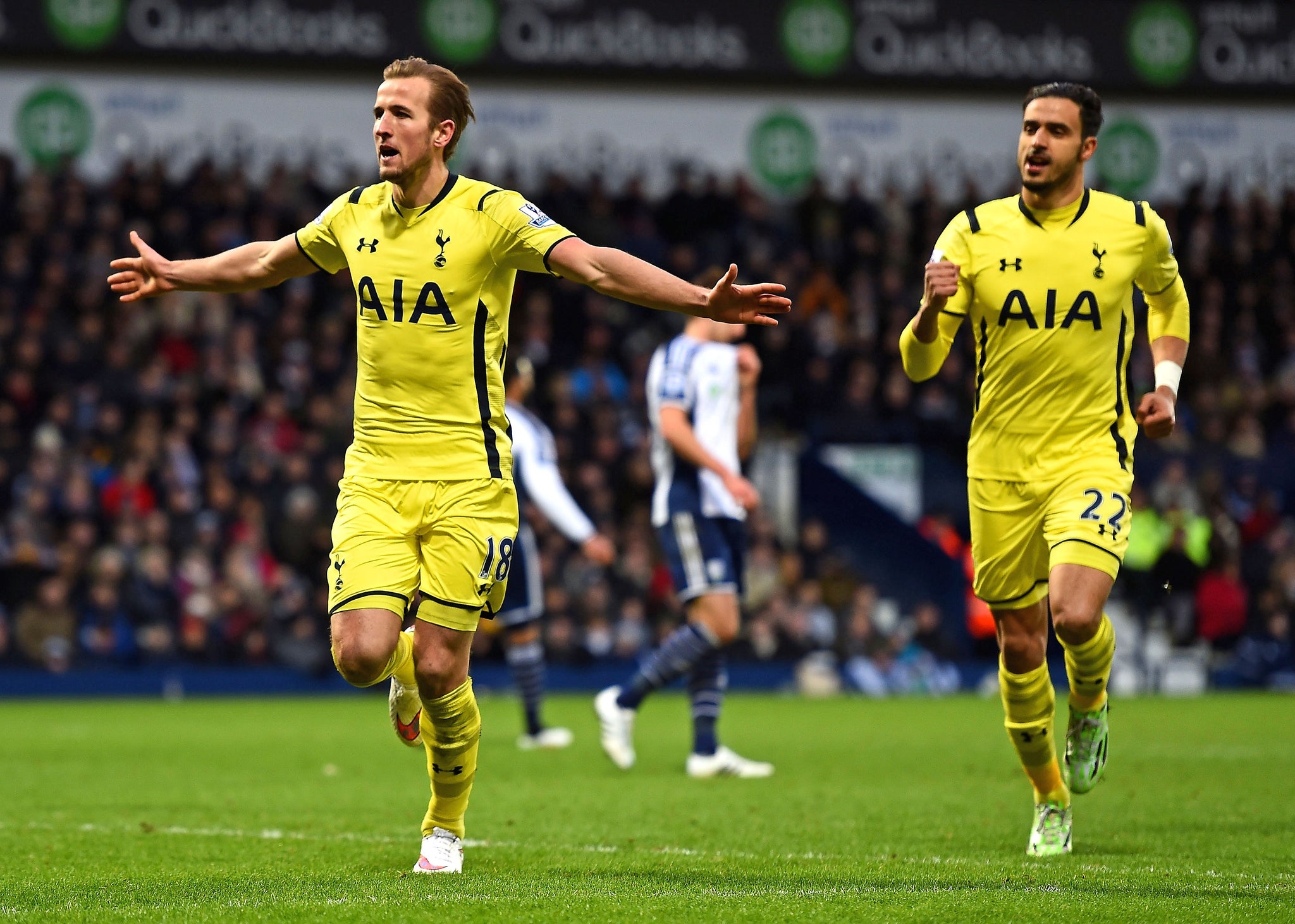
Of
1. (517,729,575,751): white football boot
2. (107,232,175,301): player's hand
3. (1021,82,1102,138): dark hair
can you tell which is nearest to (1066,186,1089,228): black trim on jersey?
(1021,82,1102,138): dark hair

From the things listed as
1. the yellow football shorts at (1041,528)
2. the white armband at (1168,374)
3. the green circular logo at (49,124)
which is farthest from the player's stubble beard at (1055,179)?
the green circular logo at (49,124)

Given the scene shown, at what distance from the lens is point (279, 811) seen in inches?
324

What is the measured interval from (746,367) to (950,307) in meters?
3.45

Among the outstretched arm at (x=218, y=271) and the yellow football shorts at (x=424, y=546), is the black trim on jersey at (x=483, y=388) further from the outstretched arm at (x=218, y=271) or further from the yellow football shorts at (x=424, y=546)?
the outstretched arm at (x=218, y=271)

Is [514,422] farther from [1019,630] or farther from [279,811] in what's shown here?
[1019,630]

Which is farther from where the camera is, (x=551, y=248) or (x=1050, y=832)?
(x=1050, y=832)

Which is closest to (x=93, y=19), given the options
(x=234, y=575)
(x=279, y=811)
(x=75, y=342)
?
(x=75, y=342)

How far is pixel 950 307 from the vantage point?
22.3 ft

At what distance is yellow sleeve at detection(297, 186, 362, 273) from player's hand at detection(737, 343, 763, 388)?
419cm

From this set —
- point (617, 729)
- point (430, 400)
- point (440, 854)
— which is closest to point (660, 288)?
point (430, 400)

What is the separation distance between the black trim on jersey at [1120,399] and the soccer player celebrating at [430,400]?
1.66 m

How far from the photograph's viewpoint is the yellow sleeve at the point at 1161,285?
676 cm

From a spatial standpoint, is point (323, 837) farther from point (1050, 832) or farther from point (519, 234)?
point (1050, 832)

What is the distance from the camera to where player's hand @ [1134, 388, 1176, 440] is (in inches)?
248
